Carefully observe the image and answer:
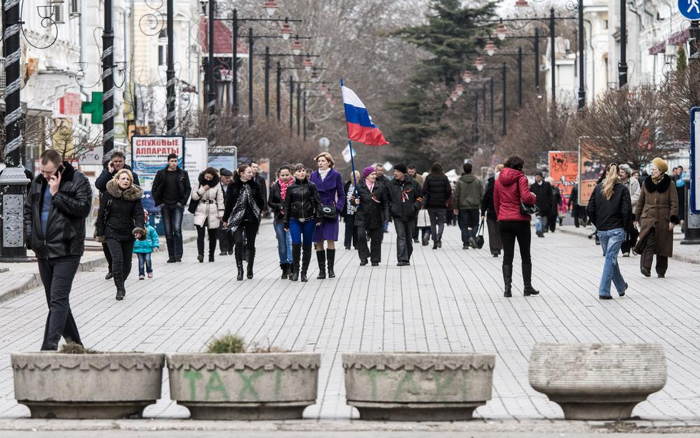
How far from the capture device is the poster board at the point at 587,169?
4509 centimetres

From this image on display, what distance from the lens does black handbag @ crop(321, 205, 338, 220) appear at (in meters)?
23.8

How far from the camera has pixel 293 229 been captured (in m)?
23.4

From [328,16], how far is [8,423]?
103 meters

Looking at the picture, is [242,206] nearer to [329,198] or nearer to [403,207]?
[329,198]

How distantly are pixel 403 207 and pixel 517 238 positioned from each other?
8.14m

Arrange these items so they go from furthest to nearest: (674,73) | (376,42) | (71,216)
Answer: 1. (376,42)
2. (674,73)
3. (71,216)

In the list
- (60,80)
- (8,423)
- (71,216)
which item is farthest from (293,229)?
(60,80)

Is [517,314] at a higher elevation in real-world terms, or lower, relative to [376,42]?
lower

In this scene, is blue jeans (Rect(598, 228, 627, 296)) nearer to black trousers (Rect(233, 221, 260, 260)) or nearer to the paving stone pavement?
the paving stone pavement

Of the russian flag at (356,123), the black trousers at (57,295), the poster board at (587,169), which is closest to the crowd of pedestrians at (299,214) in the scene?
the black trousers at (57,295)

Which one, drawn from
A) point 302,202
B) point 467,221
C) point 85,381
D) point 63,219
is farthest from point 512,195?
point 467,221

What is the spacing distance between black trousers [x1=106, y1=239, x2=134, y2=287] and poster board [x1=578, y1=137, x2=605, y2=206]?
25.6 meters

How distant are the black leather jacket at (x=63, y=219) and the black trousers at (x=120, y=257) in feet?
22.3

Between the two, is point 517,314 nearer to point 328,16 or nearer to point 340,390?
point 340,390
